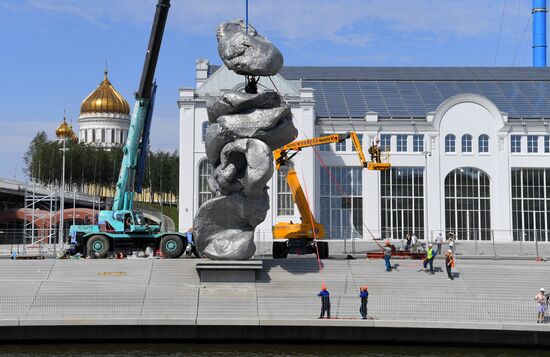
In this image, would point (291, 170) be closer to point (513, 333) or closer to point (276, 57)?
point (276, 57)

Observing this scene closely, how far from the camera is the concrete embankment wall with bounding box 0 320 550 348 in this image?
928 inches

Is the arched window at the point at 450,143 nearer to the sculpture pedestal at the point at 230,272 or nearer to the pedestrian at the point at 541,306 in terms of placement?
the sculpture pedestal at the point at 230,272

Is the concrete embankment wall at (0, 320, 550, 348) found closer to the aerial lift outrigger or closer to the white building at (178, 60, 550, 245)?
the aerial lift outrigger

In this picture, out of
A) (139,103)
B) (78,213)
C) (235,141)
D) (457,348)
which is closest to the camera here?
(457,348)

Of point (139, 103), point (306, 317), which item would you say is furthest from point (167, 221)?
point (306, 317)

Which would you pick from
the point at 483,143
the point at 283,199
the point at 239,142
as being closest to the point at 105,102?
the point at 283,199

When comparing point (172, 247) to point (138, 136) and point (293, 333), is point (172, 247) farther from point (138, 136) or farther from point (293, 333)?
point (293, 333)

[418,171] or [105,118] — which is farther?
[105,118]

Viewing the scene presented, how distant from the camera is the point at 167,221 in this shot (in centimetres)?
7944

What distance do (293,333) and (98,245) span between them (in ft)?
52.6

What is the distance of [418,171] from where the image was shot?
60.9m

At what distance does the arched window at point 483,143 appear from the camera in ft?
201

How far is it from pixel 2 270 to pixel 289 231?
14075 mm

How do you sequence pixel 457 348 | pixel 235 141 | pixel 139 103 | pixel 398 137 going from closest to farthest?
pixel 457 348 < pixel 235 141 < pixel 139 103 < pixel 398 137
